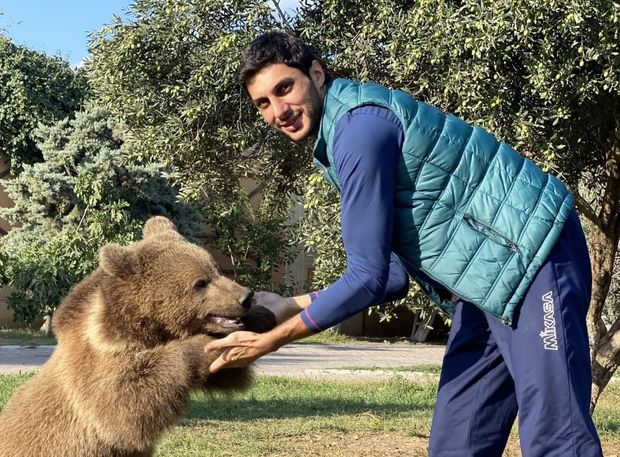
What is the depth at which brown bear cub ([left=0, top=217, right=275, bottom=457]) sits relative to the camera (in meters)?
3.85

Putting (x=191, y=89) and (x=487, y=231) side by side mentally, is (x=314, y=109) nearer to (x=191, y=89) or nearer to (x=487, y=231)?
(x=487, y=231)

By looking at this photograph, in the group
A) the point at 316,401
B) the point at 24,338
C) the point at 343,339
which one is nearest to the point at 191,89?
the point at 316,401

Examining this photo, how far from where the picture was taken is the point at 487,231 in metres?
3.44

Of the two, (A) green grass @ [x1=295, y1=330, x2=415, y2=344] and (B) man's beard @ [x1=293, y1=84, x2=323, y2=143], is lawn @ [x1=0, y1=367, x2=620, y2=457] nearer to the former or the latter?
(B) man's beard @ [x1=293, y1=84, x2=323, y2=143]

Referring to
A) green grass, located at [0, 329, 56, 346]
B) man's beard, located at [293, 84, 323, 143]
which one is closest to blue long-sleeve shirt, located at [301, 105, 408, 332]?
man's beard, located at [293, 84, 323, 143]

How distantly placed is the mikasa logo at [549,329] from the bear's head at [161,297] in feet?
4.10

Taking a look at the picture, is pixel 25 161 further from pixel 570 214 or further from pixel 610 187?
pixel 570 214

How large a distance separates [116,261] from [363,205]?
123 cm

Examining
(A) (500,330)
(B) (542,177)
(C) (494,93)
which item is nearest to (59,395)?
(A) (500,330)

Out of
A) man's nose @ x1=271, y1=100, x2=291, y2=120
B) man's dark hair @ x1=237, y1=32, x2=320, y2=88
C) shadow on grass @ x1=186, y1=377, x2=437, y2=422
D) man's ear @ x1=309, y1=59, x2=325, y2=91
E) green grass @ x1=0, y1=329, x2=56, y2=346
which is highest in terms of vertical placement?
man's dark hair @ x1=237, y1=32, x2=320, y2=88

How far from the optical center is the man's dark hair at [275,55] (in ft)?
11.6

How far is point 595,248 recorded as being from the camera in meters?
7.78

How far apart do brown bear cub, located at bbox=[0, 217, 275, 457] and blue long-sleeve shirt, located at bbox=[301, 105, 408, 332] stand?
2.04ft

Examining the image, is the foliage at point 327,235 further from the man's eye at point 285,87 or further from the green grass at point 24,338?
the green grass at point 24,338
